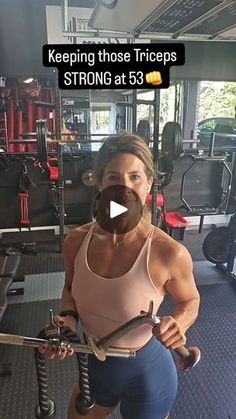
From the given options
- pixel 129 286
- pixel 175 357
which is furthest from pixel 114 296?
pixel 175 357

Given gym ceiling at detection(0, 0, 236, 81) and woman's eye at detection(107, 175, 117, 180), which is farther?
gym ceiling at detection(0, 0, 236, 81)

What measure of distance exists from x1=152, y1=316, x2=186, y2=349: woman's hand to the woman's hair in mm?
377

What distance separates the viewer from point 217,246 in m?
2.98

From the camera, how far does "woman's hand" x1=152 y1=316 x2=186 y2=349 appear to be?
66cm

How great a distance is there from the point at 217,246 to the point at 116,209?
8.13 ft

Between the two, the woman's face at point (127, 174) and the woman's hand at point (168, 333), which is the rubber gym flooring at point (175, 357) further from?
the woman's face at point (127, 174)

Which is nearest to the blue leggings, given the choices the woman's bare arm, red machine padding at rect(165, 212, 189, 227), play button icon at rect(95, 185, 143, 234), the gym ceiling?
the woman's bare arm

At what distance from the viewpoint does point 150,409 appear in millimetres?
903

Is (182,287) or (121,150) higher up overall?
(121,150)

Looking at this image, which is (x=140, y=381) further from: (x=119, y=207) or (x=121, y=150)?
(x=121, y=150)

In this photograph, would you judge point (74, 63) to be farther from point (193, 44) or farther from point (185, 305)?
point (193, 44)

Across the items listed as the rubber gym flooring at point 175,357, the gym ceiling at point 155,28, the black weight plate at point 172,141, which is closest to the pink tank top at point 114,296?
the rubber gym flooring at point 175,357

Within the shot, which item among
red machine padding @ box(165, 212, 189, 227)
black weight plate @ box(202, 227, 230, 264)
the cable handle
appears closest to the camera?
the cable handle

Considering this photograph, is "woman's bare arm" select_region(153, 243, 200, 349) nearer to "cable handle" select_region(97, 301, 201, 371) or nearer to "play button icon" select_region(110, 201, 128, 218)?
"cable handle" select_region(97, 301, 201, 371)
